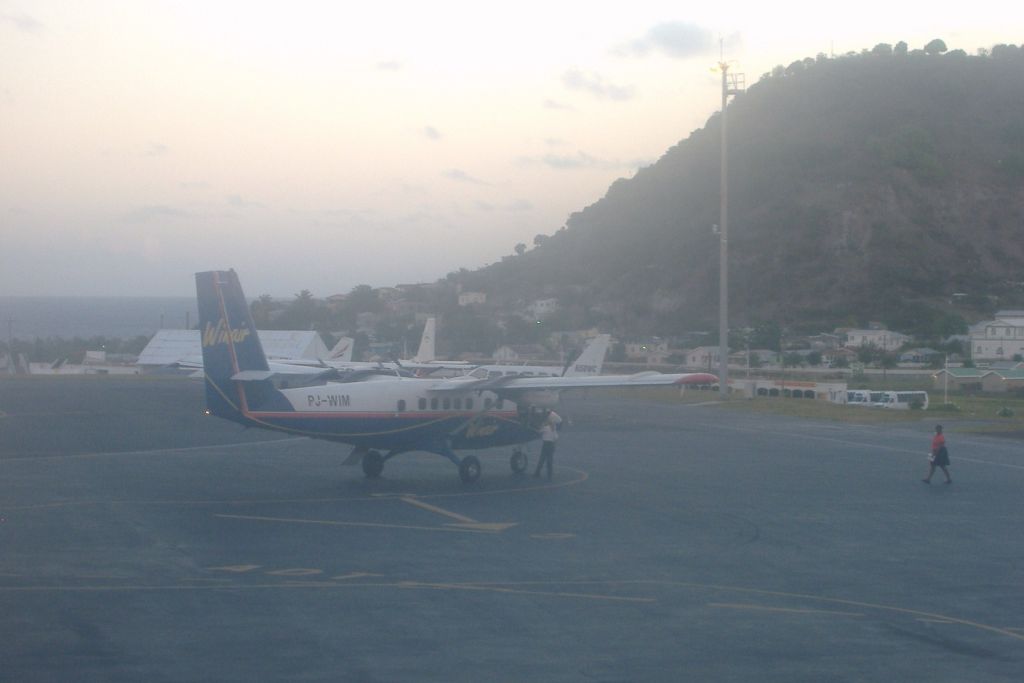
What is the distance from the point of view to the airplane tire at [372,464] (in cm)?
2405

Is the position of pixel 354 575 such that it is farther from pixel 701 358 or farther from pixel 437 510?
pixel 701 358

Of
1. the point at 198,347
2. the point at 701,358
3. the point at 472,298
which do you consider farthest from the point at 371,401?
the point at 472,298

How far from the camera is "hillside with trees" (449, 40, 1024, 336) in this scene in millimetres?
97000

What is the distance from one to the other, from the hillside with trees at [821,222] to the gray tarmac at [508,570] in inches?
2630

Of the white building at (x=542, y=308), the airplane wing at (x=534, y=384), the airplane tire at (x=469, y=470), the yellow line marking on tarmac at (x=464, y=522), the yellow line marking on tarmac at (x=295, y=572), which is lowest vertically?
the yellow line marking on tarmac at (x=464, y=522)

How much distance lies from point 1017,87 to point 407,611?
475 ft

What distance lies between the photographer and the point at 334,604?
12430 millimetres

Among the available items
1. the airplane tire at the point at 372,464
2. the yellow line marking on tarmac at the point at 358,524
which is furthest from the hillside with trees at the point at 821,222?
the yellow line marking on tarmac at the point at 358,524

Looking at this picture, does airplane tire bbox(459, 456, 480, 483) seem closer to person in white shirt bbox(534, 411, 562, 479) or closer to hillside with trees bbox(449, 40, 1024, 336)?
person in white shirt bbox(534, 411, 562, 479)

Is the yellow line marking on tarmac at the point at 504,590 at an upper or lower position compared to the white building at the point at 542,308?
lower

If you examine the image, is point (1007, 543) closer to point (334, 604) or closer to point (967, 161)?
point (334, 604)

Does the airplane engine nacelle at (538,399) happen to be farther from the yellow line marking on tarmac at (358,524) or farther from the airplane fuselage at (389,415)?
the yellow line marking on tarmac at (358,524)

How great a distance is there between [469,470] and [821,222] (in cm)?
9050

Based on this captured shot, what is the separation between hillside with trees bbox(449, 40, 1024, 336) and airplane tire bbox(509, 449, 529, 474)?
65122mm
